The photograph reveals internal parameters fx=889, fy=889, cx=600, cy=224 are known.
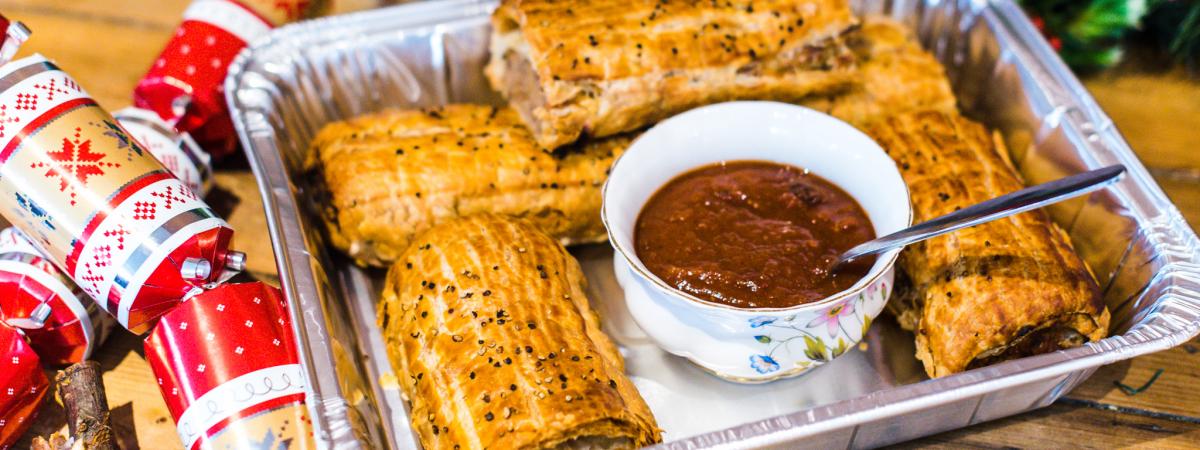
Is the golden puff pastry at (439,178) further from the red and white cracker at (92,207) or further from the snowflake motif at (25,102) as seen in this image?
the snowflake motif at (25,102)

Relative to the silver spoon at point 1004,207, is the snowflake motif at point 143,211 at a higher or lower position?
higher

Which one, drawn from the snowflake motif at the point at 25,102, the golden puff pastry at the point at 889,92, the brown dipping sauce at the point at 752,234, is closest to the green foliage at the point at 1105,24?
the golden puff pastry at the point at 889,92

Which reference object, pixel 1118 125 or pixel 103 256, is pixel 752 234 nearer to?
pixel 103 256

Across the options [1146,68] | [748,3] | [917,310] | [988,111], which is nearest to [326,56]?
[748,3]

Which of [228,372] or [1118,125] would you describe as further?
[1118,125]

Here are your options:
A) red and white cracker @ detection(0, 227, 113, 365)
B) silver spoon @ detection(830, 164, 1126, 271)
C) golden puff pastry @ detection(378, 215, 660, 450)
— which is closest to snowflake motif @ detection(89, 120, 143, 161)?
red and white cracker @ detection(0, 227, 113, 365)

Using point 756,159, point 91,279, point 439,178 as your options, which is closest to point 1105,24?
point 756,159
